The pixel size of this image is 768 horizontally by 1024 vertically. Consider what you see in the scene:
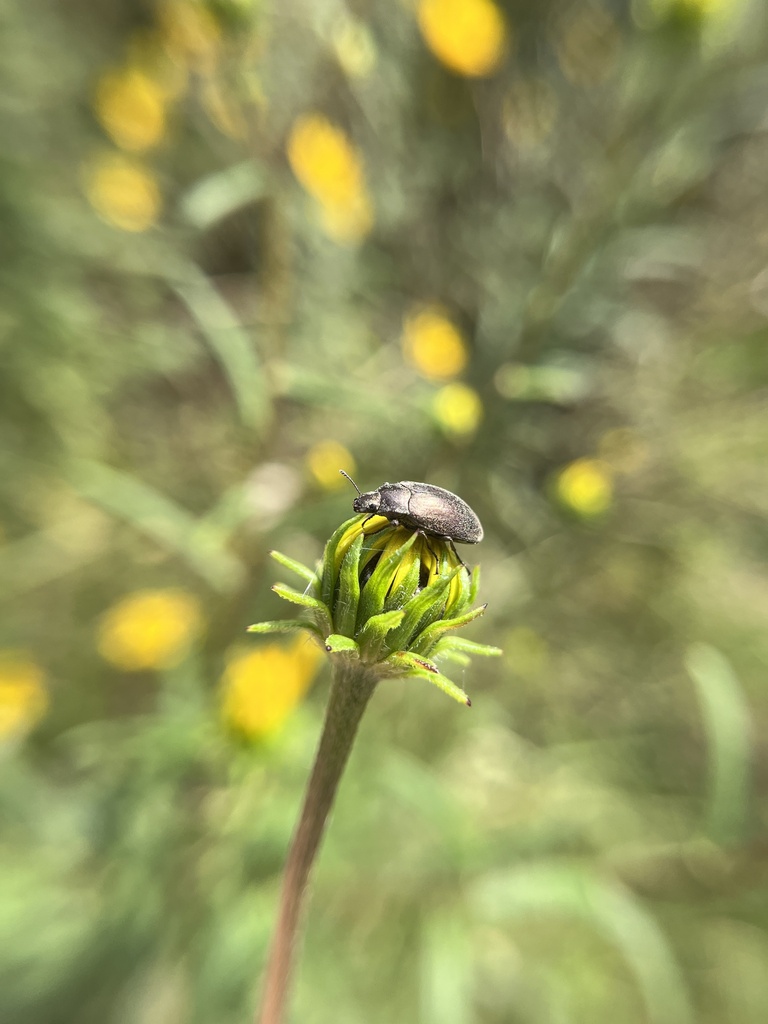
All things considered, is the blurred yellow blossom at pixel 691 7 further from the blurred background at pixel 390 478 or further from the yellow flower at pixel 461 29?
the yellow flower at pixel 461 29

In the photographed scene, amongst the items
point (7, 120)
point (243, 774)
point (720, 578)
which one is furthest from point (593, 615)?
point (7, 120)

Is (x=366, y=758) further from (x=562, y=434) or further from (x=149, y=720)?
(x=562, y=434)

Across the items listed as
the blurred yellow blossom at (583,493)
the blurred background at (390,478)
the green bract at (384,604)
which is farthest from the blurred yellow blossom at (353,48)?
the green bract at (384,604)

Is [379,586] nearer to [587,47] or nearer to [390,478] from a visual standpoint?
[390,478]

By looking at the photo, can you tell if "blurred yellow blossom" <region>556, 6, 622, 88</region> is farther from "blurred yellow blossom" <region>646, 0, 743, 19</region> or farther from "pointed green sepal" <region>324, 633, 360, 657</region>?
"pointed green sepal" <region>324, 633, 360, 657</region>

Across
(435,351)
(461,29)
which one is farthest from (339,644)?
(461,29)
